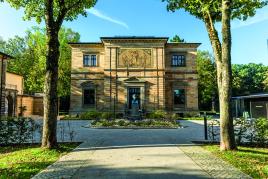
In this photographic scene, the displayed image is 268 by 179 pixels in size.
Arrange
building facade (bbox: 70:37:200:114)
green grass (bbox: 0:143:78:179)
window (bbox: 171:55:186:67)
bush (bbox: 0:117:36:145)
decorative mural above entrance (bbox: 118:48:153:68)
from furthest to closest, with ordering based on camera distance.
Answer: window (bbox: 171:55:186:67), decorative mural above entrance (bbox: 118:48:153:68), building facade (bbox: 70:37:200:114), bush (bbox: 0:117:36:145), green grass (bbox: 0:143:78:179)

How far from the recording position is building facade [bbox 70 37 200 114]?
31766 mm

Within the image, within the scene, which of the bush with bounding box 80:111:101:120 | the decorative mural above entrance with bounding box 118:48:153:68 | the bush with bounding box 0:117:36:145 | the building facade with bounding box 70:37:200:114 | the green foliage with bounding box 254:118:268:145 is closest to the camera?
the green foliage with bounding box 254:118:268:145

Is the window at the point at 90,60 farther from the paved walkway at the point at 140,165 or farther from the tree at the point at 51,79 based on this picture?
the paved walkway at the point at 140,165

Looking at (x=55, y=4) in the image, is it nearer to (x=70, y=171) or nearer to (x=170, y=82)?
(x=70, y=171)

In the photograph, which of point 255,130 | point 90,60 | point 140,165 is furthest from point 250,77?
point 140,165

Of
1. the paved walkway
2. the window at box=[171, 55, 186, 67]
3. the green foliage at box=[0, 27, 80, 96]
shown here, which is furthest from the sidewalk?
the green foliage at box=[0, 27, 80, 96]

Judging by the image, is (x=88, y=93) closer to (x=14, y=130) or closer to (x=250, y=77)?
(x=14, y=130)

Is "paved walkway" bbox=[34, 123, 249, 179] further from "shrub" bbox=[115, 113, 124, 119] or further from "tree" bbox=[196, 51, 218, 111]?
"tree" bbox=[196, 51, 218, 111]

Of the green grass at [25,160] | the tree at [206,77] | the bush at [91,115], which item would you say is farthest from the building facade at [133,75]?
the green grass at [25,160]

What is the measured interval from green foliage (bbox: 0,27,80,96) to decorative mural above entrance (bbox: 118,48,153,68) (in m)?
11.7

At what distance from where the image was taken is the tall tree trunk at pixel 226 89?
30.9 ft

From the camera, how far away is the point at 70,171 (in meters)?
6.62

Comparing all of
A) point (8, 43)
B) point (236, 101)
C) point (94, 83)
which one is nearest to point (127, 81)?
point (94, 83)

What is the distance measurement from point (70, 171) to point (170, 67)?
91.1 feet
